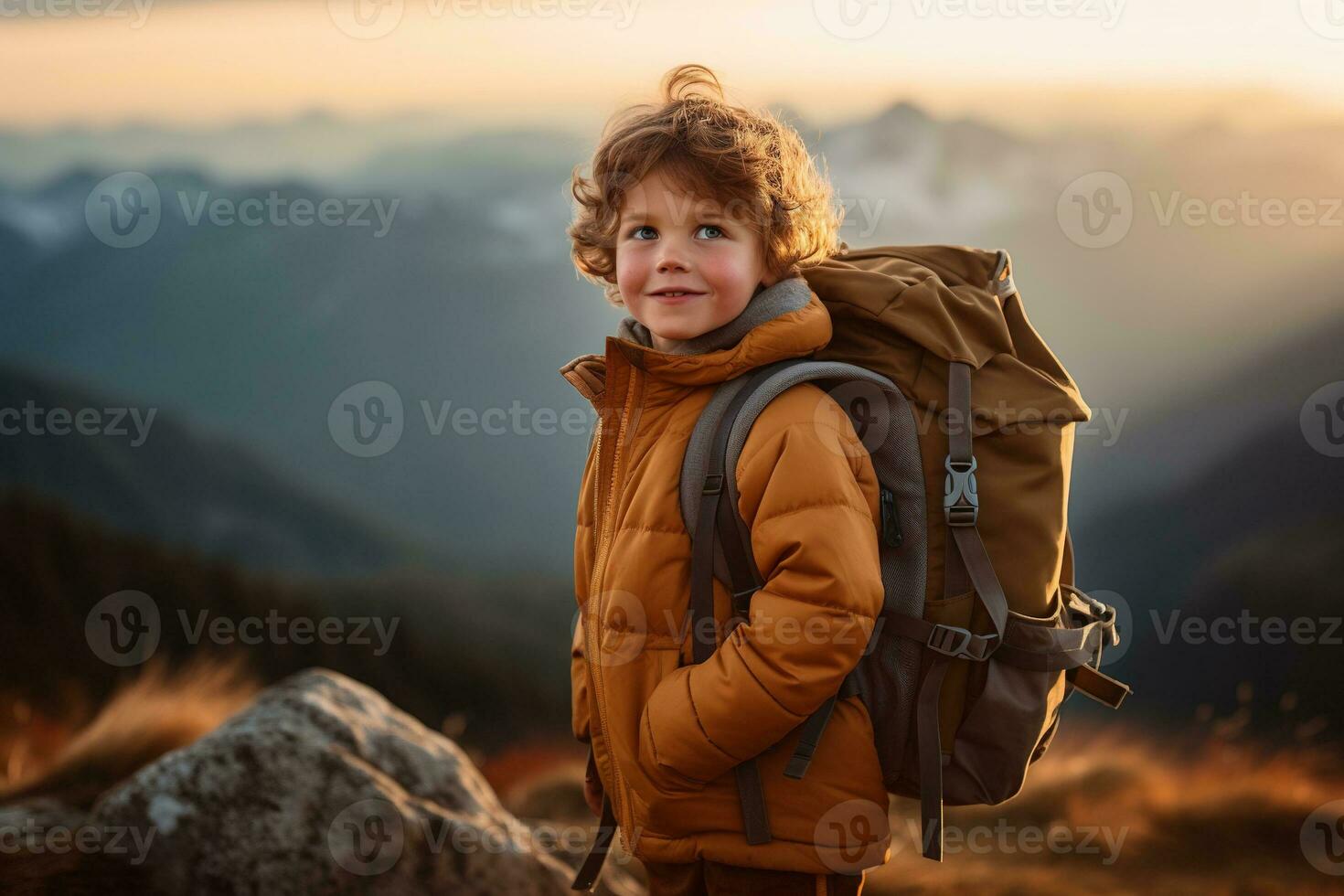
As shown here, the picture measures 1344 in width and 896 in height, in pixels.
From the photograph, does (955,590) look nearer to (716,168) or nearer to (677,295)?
(677,295)

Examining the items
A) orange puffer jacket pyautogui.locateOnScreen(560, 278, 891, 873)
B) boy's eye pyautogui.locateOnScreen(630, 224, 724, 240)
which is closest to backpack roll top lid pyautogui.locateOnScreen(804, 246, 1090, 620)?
orange puffer jacket pyautogui.locateOnScreen(560, 278, 891, 873)

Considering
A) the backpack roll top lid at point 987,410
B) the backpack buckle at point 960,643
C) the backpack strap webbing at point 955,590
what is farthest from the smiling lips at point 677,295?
the backpack buckle at point 960,643

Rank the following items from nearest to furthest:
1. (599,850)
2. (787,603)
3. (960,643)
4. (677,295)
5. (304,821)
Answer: (787,603)
(960,643)
(677,295)
(599,850)
(304,821)

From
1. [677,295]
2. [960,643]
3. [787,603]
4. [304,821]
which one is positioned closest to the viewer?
[787,603]

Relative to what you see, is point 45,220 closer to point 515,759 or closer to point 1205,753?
point 515,759

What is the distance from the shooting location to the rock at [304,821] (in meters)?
2.79

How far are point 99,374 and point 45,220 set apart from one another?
2.30ft

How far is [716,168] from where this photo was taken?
2006 millimetres

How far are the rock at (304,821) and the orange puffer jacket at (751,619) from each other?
3.27 feet

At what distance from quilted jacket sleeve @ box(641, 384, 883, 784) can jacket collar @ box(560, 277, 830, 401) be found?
0.11 metres

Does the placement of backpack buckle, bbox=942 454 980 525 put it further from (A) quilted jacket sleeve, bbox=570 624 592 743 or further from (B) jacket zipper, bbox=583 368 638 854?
(A) quilted jacket sleeve, bbox=570 624 592 743

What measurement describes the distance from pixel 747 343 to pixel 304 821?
1.82 metres

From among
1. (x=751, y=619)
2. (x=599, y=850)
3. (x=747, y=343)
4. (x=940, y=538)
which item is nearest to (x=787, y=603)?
(x=751, y=619)

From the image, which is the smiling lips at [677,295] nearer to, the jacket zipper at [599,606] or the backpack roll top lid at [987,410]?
the jacket zipper at [599,606]
